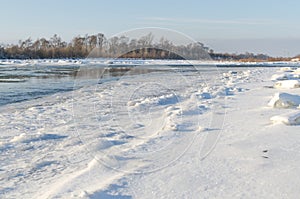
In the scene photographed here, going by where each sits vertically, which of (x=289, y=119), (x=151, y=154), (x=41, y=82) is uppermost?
(x=289, y=119)

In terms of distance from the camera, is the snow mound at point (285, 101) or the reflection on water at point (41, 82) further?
the reflection on water at point (41, 82)

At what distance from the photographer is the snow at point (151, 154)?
10.6 feet

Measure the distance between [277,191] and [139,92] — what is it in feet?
31.5

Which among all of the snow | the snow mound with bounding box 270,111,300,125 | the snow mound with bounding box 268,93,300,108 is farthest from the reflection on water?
the snow mound with bounding box 270,111,300,125

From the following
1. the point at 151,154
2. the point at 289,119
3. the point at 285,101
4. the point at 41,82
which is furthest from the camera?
the point at 41,82

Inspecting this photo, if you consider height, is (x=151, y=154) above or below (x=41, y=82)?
above

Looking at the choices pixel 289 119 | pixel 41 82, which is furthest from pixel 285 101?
Result: pixel 41 82

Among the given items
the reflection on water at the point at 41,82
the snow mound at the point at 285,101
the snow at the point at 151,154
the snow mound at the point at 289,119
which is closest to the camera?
the snow at the point at 151,154

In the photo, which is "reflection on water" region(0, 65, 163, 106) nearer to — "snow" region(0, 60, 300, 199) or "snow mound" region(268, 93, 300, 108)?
"snow" region(0, 60, 300, 199)

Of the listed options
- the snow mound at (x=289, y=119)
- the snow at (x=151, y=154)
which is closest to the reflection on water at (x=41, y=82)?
the snow at (x=151, y=154)

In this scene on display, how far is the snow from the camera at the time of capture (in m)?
3.25

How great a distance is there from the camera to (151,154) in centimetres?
442

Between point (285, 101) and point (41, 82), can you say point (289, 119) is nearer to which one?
point (285, 101)

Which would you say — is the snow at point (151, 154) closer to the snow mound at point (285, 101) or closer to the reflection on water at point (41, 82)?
the snow mound at point (285, 101)
